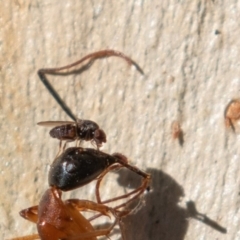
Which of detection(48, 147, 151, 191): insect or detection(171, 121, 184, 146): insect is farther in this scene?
detection(171, 121, 184, 146): insect

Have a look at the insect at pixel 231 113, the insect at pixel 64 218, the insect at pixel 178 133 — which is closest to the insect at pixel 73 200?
the insect at pixel 64 218

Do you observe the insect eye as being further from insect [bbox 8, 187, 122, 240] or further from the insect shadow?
the insect shadow

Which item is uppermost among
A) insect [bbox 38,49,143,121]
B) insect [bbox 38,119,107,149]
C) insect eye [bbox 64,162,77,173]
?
insect [bbox 38,49,143,121]

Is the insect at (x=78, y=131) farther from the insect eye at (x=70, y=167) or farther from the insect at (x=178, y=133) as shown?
the insect at (x=178, y=133)

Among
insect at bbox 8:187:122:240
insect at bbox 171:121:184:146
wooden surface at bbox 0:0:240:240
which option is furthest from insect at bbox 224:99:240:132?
insect at bbox 8:187:122:240

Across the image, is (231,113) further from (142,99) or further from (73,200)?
(73,200)

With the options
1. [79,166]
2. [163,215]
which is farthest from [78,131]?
[163,215]
